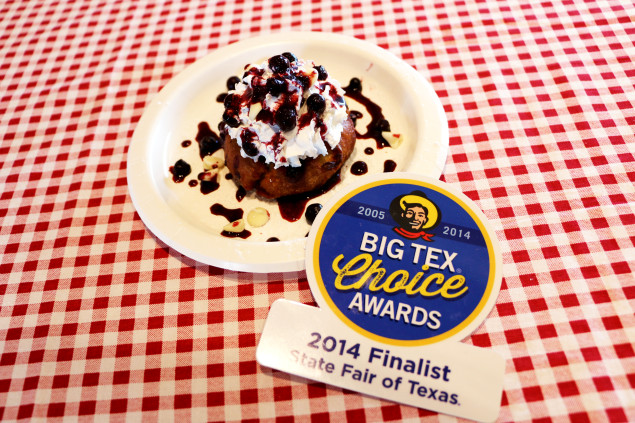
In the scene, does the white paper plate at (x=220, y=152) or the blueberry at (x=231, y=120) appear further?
the blueberry at (x=231, y=120)

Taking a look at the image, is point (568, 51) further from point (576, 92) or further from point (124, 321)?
point (124, 321)

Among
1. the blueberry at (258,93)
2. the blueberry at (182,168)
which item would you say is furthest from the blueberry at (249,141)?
the blueberry at (182,168)

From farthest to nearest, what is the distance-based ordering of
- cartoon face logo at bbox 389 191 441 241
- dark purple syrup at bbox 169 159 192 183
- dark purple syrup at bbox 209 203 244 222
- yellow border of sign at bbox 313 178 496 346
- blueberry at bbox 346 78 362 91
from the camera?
blueberry at bbox 346 78 362 91
dark purple syrup at bbox 169 159 192 183
dark purple syrup at bbox 209 203 244 222
cartoon face logo at bbox 389 191 441 241
yellow border of sign at bbox 313 178 496 346

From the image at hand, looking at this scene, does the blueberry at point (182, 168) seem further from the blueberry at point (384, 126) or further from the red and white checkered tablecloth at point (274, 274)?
the blueberry at point (384, 126)

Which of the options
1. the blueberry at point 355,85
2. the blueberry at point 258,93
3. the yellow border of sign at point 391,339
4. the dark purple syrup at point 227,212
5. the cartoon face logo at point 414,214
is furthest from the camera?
the blueberry at point 355,85

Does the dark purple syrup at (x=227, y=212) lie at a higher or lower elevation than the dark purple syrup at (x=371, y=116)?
lower

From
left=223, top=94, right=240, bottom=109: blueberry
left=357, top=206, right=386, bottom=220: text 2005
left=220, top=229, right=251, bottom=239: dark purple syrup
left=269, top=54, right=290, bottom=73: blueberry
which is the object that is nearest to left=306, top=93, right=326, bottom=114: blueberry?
left=269, top=54, right=290, bottom=73: blueberry

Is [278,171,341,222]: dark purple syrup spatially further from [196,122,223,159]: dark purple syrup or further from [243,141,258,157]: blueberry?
[196,122,223,159]: dark purple syrup
